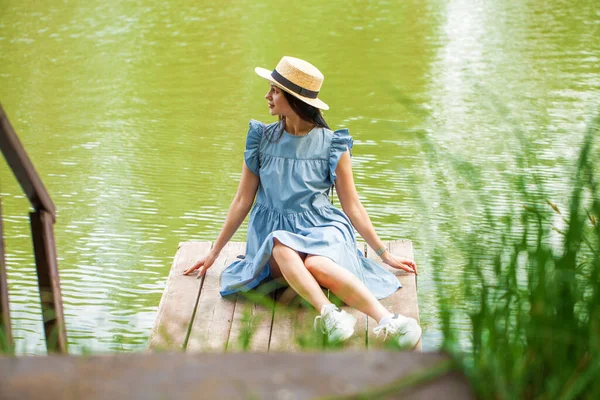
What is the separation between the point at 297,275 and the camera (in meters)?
3.31

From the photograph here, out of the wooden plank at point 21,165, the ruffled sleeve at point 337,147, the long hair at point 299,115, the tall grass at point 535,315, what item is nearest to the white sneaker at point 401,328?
the ruffled sleeve at point 337,147

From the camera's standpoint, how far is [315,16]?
39.3 ft

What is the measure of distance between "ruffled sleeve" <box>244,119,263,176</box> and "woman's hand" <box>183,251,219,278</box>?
0.36m

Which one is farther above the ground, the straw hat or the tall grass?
the tall grass

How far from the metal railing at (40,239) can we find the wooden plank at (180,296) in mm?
448

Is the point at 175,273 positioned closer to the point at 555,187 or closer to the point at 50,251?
the point at 50,251

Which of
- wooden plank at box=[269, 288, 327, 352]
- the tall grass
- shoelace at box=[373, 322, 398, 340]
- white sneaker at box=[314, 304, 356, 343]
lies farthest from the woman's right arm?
the tall grass

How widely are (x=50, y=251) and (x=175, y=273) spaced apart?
4.39 ft

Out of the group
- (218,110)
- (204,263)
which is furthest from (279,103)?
(218,110)

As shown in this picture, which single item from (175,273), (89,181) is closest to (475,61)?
(89,181)

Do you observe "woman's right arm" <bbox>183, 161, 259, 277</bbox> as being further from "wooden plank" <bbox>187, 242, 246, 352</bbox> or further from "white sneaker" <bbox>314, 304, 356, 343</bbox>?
"white sneaker" <bbox>314, 304, 356, 343</bbox>

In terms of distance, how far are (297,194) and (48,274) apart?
1.35m

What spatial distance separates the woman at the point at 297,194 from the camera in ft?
11.6

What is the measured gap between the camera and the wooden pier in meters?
3.02
